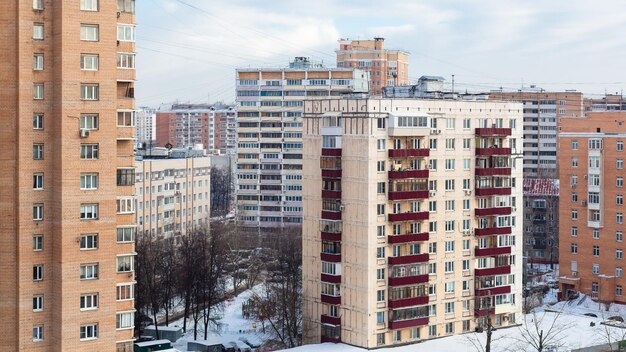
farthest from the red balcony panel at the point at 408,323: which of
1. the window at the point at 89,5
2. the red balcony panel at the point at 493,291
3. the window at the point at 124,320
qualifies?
the window at the point at 89,5

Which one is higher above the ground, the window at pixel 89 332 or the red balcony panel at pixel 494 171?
the red balcony panel at pixel 494 171

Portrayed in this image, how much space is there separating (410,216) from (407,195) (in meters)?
0.71

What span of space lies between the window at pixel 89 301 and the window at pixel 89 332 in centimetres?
44

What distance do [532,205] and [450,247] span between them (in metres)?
28.8

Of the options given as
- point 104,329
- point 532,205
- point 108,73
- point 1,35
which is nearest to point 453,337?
point 104,329

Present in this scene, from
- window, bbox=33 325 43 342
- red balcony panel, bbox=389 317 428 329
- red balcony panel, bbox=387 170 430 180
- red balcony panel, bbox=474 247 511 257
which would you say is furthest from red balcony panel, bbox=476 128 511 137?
window, bbox=33 325 43 342

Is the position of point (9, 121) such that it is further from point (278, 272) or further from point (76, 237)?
point (278, 272)

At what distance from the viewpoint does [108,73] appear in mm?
24203

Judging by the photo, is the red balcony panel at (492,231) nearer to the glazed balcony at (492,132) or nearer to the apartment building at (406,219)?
the apartment building at (406,219)

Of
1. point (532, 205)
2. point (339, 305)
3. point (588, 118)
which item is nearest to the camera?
point (339, 305)

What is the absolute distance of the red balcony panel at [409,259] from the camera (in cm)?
3180

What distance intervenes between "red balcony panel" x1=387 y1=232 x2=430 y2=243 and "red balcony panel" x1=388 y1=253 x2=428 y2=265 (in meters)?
0.53

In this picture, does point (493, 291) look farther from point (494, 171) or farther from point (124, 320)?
point (124, 320)

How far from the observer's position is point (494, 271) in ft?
114
